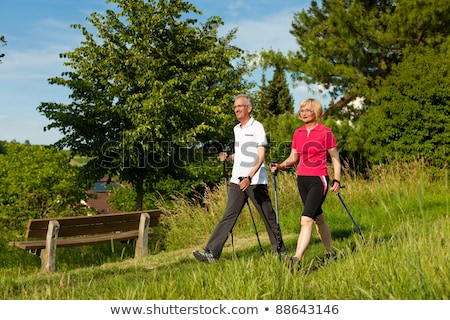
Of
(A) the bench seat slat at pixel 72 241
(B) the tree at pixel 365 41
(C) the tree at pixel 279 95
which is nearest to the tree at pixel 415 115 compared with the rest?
(B) the tree at pixel 365 41

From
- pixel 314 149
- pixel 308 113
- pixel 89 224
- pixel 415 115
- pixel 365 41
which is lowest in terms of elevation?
pixel 89 224

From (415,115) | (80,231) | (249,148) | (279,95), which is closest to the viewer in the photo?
(249,148)

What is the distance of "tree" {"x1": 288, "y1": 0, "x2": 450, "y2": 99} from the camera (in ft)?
76.3

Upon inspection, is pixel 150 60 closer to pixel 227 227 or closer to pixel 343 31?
pixel 343 31

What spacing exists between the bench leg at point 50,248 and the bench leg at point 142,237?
1.68 meters

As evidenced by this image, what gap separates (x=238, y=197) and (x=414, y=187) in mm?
7819

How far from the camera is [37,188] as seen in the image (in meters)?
25.3

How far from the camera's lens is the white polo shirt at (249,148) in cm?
609

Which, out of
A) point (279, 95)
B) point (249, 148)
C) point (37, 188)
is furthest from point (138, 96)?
point (279, 95)

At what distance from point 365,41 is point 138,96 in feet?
36.1

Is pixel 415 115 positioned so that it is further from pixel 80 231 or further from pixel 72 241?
pixel 72 241

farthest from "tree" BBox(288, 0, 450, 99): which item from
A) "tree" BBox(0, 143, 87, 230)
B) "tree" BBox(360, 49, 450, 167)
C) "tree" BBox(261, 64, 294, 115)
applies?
"tree" BBox(261, 64, 294, 115)

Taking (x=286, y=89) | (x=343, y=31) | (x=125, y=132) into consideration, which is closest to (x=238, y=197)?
(x=125, y=132)
